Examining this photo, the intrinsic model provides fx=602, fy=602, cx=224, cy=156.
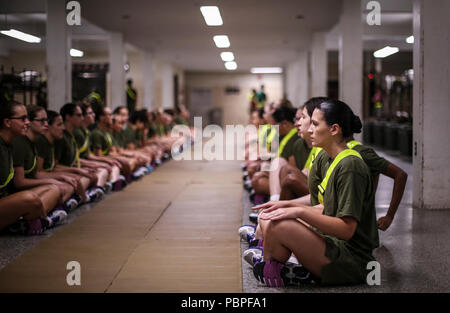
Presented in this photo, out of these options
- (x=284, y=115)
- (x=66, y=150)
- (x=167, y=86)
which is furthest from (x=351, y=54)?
(x=167, y=86)

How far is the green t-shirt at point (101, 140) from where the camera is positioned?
9539 millimetres

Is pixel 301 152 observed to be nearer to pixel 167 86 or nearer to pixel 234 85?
pixel 167 86

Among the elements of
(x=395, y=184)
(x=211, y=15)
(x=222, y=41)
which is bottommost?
(x=395, y=184)

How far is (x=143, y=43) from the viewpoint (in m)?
18.9

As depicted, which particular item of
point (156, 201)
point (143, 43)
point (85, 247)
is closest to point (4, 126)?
point (85, 247)

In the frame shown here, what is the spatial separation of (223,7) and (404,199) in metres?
5.80

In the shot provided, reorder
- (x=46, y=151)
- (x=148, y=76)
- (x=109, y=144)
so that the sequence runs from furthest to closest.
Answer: (x=148, y=76) → (x=109, y=144) → (x=46, y=151)

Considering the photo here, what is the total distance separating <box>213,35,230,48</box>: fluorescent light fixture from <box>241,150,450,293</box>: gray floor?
1055 centimetres

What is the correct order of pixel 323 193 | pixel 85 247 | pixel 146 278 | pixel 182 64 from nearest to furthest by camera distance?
pixel 323 193
pixel 146 278
pixel 85 247
pixel 182 64

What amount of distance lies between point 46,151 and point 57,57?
15.6ft

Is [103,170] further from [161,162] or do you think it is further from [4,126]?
[161,162]

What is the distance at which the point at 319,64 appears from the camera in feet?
54.5

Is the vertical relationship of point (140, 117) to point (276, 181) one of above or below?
above

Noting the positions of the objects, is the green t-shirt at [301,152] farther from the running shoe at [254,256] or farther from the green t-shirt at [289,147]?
the running shoe at [254,256]
